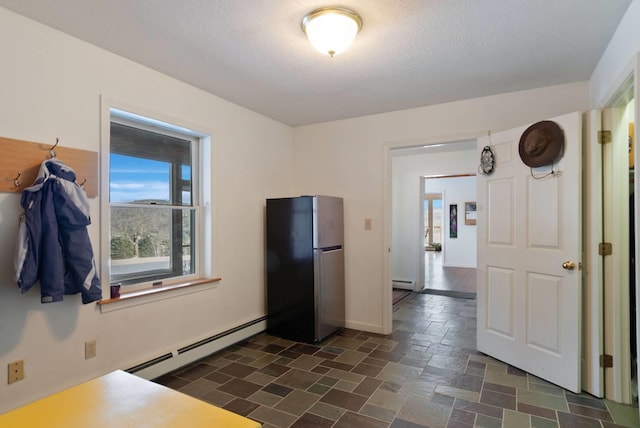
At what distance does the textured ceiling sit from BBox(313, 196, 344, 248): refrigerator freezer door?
1.06 meters

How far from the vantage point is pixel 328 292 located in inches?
144

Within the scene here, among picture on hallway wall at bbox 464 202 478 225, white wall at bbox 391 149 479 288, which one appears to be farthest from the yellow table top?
picture on hallway wall at bbox 464 202 478 225

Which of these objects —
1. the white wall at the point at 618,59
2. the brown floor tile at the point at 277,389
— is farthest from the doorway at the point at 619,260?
the brown floor tile at the point at 277,389

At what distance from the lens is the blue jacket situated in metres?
1.92

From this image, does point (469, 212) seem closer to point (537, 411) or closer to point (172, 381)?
point (537, 411)

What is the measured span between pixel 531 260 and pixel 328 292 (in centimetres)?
189

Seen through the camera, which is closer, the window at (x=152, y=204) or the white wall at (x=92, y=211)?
the white wall at (x=92, y=211)

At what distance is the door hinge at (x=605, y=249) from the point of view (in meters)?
2.38

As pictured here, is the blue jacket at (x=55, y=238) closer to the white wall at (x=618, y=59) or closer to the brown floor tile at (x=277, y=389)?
the brown floor tile at (x=277, y=389)

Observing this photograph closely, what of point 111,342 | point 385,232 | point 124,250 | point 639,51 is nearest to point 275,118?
point 385,232

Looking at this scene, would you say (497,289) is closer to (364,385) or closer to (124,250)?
(364,385)

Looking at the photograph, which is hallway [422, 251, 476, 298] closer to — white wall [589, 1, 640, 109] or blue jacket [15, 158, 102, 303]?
white wall [589, 1, 640, 109]

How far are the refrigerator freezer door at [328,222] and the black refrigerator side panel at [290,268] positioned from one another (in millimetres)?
58

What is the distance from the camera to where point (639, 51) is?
5.73 feet
